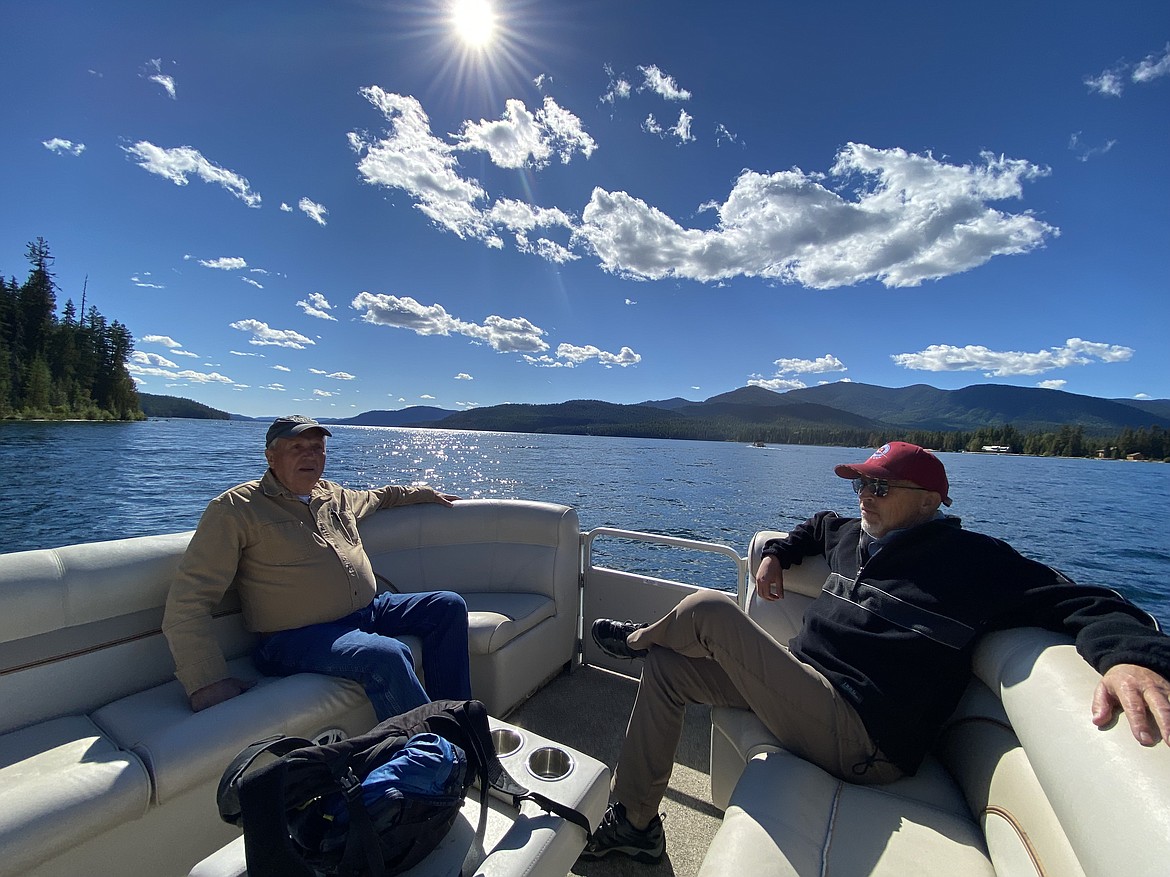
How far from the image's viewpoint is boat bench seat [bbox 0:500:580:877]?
131 centimetres

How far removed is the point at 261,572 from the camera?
2.04m

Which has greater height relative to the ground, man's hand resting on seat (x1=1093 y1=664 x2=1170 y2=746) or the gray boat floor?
man's hand resting on seat (x1=1093 y1=664 x2=1170 y2=746)

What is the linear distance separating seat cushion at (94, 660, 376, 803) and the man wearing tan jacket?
0.08 m

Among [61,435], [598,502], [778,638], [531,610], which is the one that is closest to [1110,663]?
[778,638]

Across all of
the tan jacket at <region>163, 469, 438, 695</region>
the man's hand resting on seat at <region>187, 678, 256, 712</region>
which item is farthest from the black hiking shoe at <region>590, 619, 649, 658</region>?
the man's hand resting on seat at <region>187, 678, 256, 712</region>

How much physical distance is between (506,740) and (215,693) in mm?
1094

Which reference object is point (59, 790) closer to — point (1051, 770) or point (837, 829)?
point (837, 829)

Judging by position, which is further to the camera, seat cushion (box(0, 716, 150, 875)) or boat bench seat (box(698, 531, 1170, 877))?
seat cushion (box(0, 716, 150, 875))

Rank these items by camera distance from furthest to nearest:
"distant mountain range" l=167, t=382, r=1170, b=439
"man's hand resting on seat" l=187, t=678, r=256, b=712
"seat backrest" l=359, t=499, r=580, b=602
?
"distant mountain range" l=167, t=382, r=1170, b=439 → "seat backrest" l=359, t=499, r=580, b=602 → "man's hand resting on seat" l=187, t=678, r=256, b=712

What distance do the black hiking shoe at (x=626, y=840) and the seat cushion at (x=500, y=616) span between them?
3.18 ft

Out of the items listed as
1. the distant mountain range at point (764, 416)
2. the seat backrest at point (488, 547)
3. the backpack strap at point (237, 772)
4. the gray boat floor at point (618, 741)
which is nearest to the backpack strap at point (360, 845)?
the backpack strap at point (237, 772)

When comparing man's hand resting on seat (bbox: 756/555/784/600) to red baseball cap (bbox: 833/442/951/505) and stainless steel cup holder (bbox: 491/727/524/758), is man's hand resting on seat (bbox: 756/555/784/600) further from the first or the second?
stainless steel cup holder (bbox: 491/727/524/758)

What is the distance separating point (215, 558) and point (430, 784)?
1386 millimetres

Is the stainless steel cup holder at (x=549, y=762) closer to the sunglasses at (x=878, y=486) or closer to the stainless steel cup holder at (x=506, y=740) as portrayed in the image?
the stainless steel cup holder at (x=506, y=740)
